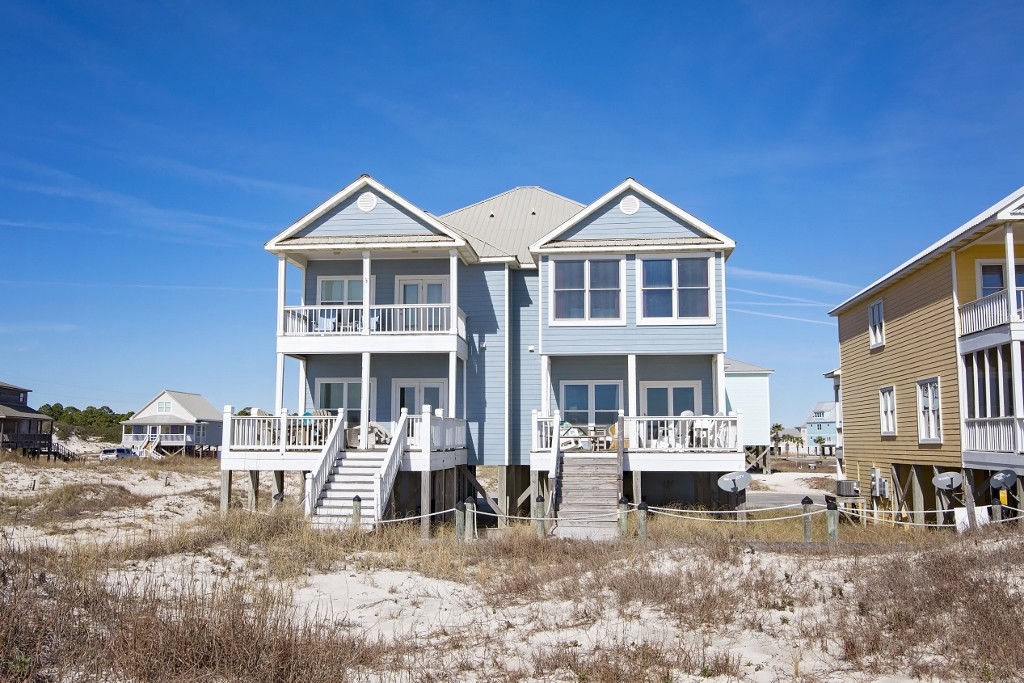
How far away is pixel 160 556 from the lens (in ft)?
50.1

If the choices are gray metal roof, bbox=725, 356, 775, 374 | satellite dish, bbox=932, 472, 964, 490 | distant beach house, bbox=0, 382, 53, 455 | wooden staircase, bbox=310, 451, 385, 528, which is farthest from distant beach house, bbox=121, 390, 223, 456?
satellite dish, bbox=932, 472, 964, 490

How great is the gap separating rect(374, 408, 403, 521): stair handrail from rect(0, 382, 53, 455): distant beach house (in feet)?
A: 140

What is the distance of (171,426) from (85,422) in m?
25.8

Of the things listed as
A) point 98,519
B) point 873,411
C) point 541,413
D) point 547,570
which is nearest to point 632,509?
point 541,413

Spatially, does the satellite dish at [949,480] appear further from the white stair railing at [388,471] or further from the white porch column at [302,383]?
the white porch column at [302,383]

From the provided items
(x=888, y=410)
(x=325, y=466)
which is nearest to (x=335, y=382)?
(x=325, y=466)

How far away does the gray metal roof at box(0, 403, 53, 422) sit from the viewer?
195ft

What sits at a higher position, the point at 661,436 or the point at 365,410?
the point at 365,410

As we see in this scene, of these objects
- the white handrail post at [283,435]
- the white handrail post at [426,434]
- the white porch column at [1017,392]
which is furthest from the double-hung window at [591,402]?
the white porch column at [1017,392]

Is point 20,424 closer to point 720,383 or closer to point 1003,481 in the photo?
point 720,383

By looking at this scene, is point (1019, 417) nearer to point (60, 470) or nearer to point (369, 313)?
point (369, 313)

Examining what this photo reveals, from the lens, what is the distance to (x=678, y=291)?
973 inches

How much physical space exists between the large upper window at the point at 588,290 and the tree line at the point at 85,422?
74711 mm

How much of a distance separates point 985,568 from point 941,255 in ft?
39.9
